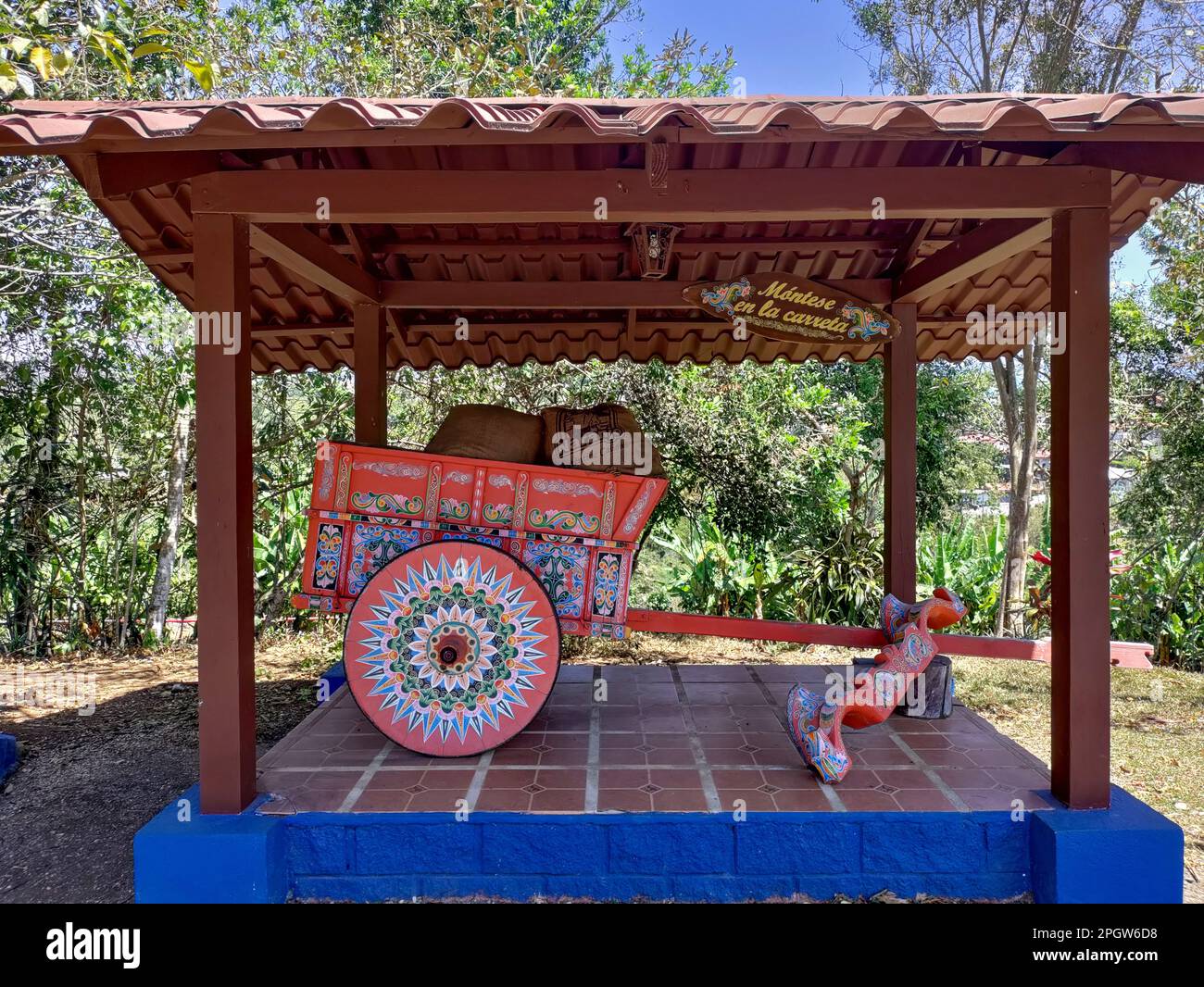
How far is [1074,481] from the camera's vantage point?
9.52 ft

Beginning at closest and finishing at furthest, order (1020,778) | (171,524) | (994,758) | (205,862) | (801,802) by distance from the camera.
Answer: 1. (205,862)
2. (801,802)
3. (1020,778)
4. (994,758)
5. (171,524)

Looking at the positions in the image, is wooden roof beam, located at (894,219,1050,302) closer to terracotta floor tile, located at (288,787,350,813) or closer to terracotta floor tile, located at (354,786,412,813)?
terracotta floor tile, located at (354,786,412,813)

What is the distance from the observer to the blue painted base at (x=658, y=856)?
2.89 meters

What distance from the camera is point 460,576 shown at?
3.39 meters

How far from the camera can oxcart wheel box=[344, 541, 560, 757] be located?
3.38m

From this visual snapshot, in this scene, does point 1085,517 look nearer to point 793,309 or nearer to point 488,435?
point 793,309

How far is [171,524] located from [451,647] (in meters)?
5.38

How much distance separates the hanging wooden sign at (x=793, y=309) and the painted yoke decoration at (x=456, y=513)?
1.00 m

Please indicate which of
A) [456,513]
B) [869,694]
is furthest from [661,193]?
[869,694]

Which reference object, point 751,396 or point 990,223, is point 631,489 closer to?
point 990,223

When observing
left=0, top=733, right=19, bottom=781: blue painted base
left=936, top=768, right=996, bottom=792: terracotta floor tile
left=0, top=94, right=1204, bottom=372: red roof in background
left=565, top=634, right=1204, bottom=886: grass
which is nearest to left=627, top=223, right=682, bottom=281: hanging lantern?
left=0, top=94, right=1204, bottom=372: red roof in background

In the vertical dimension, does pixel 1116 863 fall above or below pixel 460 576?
below

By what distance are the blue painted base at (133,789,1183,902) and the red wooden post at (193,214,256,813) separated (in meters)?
0.22
